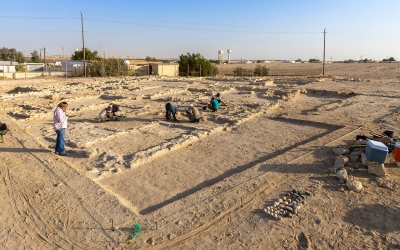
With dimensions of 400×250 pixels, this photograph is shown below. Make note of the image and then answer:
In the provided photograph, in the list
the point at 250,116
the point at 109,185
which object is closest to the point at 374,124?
the point at 250,116

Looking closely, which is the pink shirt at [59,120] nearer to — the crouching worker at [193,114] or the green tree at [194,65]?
the crouching worker at [193,114]

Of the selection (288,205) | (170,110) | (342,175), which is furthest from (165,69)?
(288,205)

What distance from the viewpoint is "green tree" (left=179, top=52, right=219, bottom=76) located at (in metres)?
35.7

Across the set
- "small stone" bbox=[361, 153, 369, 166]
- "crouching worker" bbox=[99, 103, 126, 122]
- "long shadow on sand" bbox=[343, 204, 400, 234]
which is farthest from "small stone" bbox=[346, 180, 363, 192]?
"crouching worker" bbox=[99, 103, 126, 122]

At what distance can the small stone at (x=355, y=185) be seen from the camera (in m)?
5.45

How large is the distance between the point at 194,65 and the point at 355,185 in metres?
31.5

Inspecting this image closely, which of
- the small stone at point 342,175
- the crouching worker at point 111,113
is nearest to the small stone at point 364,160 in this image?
the small stone at point 342,175

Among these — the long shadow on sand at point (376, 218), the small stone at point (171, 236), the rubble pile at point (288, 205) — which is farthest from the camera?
the rubble pile at point (288, 205)

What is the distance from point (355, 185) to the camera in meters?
5.47

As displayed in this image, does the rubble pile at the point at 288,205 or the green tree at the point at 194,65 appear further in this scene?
the green tree at the point at 194,65

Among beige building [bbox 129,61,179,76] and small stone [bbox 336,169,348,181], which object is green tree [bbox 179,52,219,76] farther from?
small stone [bbox 336,169,348,181]

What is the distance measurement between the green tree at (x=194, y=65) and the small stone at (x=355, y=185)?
100ft

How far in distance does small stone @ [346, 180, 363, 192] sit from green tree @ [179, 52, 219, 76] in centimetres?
3060

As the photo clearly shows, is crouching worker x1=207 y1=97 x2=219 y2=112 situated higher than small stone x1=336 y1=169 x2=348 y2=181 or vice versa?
crouching worker x1=207 y1=97 x2=219 y2=112
